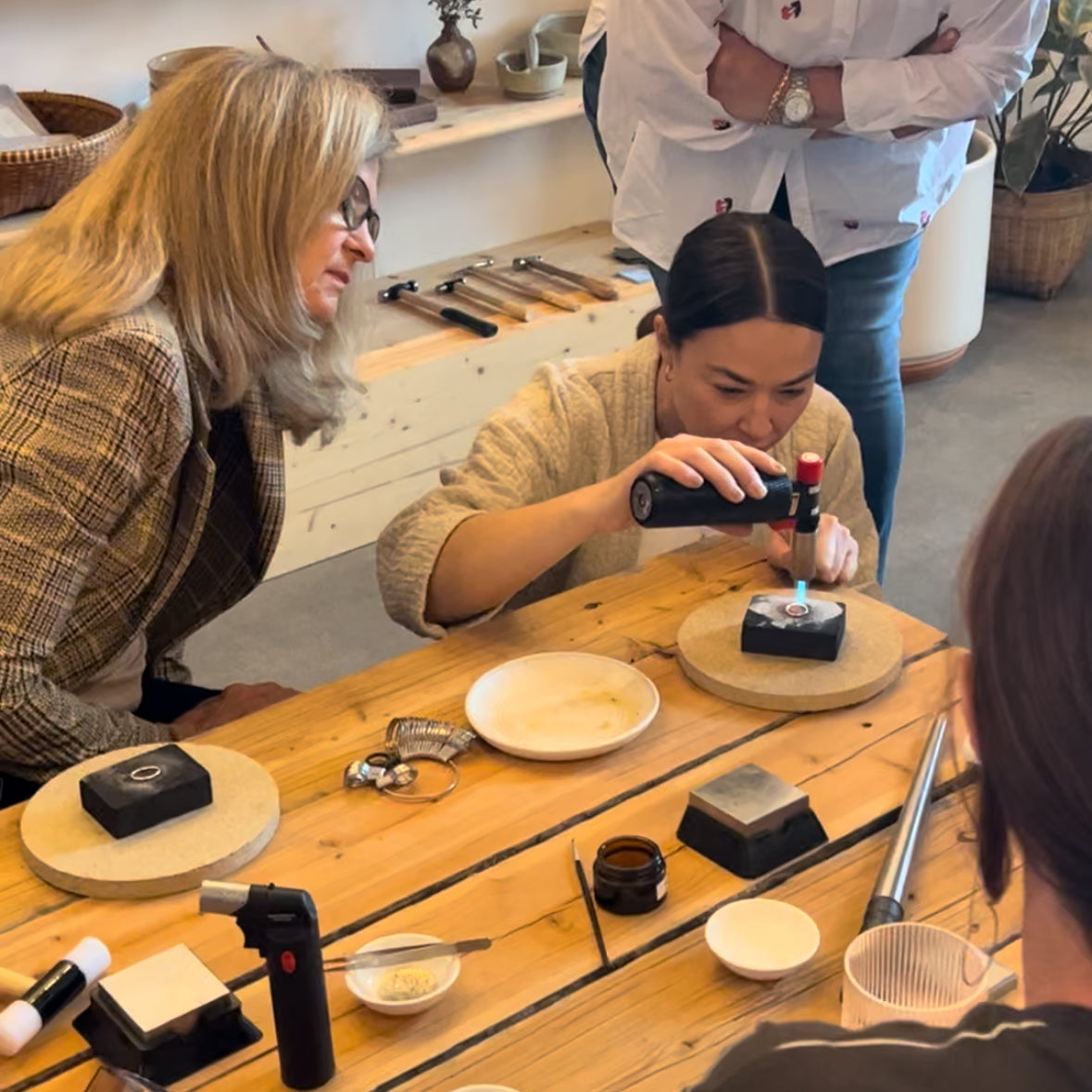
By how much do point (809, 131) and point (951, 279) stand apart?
1672 mm

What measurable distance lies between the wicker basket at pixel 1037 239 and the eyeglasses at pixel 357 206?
9.53 feet

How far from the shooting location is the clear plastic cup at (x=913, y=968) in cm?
106

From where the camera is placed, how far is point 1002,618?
0.70m

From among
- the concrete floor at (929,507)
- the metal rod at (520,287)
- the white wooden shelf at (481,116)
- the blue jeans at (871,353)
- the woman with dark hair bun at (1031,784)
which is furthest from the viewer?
the metal rod at (520,287)

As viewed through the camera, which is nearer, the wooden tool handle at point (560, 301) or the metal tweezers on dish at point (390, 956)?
the metal tweezers on dish at point (390, 956)

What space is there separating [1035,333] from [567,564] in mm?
2772

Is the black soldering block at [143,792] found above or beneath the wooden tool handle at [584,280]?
above

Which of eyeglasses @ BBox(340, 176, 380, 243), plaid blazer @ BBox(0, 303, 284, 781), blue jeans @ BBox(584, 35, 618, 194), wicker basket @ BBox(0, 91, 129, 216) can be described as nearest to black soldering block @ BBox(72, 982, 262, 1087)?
plaid blazer @ BBox(0, 303, 284, 781)

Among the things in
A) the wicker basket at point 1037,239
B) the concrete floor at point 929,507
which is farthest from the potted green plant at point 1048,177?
the concrete floor at point 929,507

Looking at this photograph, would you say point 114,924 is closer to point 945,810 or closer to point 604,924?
point 604,924

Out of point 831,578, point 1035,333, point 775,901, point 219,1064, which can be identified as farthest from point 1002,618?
point 1035,333

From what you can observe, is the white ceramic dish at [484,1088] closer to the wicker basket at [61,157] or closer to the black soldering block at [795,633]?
the black soldering block at [795,633]

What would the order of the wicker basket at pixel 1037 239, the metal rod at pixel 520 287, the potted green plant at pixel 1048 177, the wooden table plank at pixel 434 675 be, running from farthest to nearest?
the wicker basket at pixel 1037 239
the potted green plant at pixel 1048 177
the metal rod at pixel 520 287
the wooden table plank at pixel 434 675

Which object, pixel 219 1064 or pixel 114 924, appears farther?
pixel 114 924
